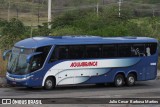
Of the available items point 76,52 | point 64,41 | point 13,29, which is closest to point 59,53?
point 64,41

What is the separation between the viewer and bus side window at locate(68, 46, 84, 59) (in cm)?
2703

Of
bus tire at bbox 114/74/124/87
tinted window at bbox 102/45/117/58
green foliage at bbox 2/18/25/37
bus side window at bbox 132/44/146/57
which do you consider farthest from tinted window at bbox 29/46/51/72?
green foliage at bbox 2/18/25/37

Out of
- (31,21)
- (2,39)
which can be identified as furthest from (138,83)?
(31,21)

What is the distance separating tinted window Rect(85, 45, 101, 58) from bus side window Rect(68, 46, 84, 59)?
1.19ft

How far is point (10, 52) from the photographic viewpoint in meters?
27.4

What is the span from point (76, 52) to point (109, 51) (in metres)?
2.26

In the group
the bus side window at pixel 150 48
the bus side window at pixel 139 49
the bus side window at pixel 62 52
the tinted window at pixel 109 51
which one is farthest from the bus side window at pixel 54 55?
the bus side window at pixel 150 48

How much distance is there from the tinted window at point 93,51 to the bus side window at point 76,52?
363 mm

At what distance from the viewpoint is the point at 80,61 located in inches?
1074

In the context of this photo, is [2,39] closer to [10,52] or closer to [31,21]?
[10,52]

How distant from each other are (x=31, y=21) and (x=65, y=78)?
3514 cm

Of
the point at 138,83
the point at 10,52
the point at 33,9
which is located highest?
the point at 33,9

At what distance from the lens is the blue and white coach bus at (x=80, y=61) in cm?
2573

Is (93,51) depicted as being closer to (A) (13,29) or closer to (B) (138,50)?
(B) (138,50)
